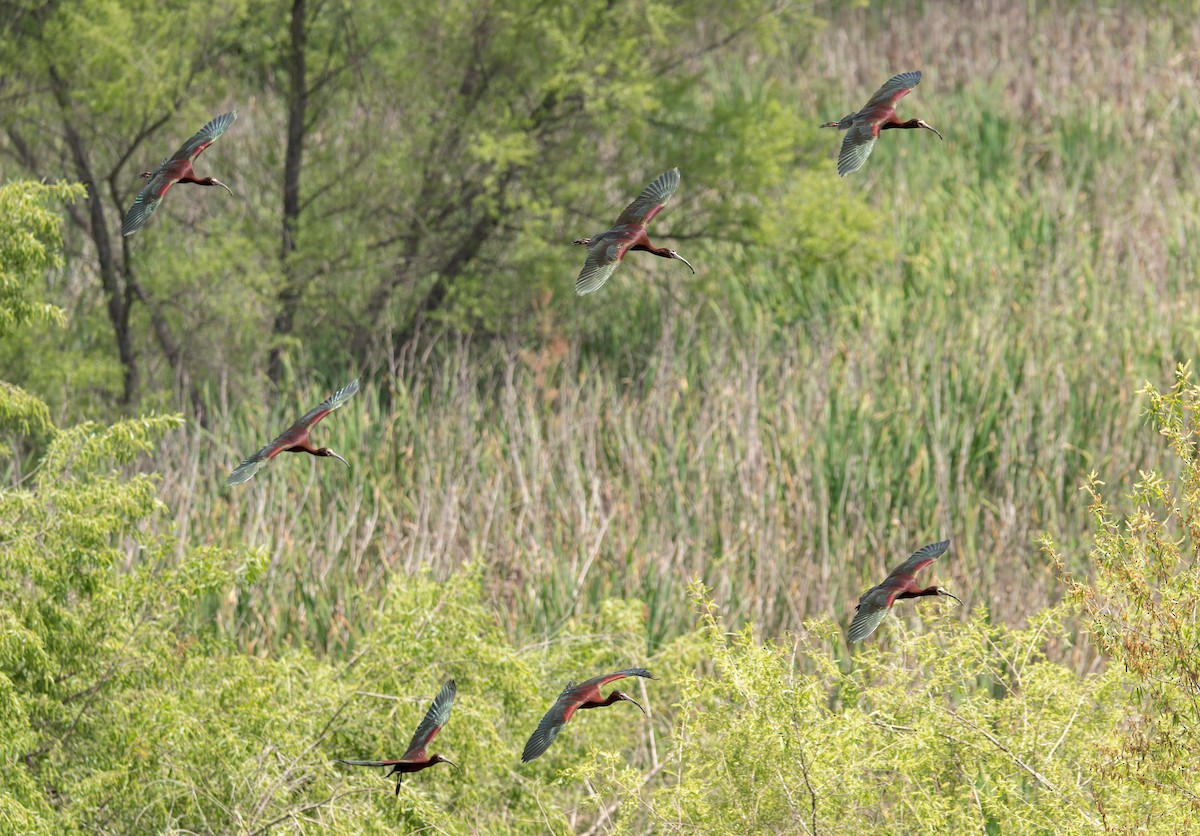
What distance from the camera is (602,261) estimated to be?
10.7ft

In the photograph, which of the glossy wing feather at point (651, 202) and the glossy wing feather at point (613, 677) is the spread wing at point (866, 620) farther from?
the glossy wing feather at point (651, 202)

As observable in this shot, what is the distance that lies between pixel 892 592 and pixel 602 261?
97 cm

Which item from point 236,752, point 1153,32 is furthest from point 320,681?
point 1153,32

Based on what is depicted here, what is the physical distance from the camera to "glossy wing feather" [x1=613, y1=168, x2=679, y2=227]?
344 centimetres

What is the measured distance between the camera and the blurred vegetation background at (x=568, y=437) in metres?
4.67

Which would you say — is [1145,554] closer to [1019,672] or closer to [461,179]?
[1019,672]

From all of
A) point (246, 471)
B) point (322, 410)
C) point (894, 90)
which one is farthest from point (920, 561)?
point (246, 471)

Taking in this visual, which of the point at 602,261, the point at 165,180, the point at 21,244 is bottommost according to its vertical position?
the point at 21,244

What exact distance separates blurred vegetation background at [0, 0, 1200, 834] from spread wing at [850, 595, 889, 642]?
647 mm

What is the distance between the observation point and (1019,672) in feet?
15.9

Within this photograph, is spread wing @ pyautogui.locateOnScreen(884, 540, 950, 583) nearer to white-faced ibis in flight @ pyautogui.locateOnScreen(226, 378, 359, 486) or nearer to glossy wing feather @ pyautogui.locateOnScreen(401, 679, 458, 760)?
glossy wing feather @ pyautogui.locateOnScreen(401, 679, 458, 760)

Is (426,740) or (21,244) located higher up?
(21,244)

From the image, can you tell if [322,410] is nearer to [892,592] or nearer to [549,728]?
[549,728]

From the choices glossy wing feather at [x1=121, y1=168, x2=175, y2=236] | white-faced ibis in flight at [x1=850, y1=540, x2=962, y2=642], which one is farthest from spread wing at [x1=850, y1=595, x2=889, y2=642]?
glossy wing feather at [x1=121, y1=168, x2=175, y2=236]
